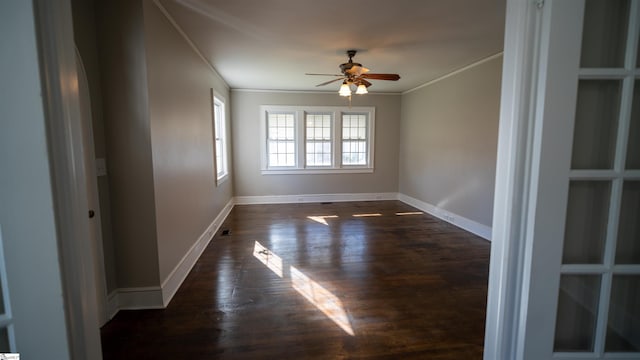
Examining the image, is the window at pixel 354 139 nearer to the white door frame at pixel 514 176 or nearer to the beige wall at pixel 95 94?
the beige wall at pixel 95 94

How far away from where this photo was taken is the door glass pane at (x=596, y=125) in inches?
34.9

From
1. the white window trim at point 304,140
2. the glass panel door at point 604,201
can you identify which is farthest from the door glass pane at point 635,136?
the white window trim at point 304,140

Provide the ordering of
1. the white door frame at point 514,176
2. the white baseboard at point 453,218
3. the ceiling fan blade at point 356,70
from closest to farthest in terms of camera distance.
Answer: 1. the white door frame at point 514,176
2. the ceiling fan blade at point 356,70
3. the white baseboard at point 453,218

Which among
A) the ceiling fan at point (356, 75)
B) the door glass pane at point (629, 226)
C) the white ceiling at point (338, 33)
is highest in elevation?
the white ceiling at point (338, 33)

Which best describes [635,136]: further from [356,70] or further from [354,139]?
[354,139]

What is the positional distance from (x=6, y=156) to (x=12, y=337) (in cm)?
49

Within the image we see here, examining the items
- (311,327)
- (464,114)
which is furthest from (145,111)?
(464,114)

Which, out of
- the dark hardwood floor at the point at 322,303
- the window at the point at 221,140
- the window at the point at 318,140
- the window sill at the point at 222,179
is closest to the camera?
the dark hardwood floor at the point at 322,303

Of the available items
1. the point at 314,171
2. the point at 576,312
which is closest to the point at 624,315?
the point at 576,312

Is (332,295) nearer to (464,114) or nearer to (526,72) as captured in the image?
(526,72)

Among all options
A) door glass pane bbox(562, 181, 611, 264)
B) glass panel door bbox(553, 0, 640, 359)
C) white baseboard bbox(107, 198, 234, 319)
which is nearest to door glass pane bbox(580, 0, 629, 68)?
glass panel door bbox(553, 0, 640, 359)

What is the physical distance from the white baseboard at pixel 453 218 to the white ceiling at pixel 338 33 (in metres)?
2.45

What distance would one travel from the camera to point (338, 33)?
2.99m

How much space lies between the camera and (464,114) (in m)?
4.49
